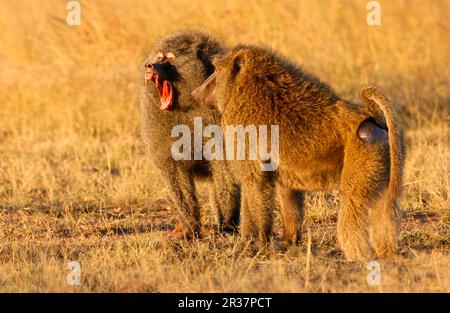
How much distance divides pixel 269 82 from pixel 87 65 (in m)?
5.43

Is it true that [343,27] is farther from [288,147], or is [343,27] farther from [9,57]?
[288,147]

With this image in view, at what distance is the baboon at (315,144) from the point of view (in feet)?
13.7

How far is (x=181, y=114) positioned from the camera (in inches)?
206

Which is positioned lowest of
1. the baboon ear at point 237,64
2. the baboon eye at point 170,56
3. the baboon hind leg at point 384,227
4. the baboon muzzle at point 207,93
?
the baboon hind leg at point 384,227

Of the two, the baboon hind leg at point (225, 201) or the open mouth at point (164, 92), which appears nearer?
the open mouth at point (164, 92)

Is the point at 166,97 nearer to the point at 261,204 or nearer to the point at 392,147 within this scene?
the point at 261,204

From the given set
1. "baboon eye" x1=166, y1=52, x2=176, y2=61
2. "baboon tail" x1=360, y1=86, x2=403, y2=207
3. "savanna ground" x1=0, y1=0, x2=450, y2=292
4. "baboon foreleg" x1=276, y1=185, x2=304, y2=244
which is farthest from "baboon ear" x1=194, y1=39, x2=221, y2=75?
"baboon tail" x1=360, y1=86, x2=403, y2=207

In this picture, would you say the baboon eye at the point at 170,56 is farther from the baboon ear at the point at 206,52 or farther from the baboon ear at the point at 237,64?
the baboon ear at the point at 237,64

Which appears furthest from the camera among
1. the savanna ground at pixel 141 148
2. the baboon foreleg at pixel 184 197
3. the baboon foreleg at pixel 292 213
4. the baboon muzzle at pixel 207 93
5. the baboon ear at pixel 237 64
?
the baboon foreleg at pixel 184 197

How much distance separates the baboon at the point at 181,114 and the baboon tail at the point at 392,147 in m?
1.30

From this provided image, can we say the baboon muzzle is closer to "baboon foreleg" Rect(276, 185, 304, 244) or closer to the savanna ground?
"baboon foreleg" Rect(276, 185, 304, 244)

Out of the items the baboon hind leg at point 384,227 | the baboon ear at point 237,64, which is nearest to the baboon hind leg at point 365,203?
the baboon hind leg at point 384,227

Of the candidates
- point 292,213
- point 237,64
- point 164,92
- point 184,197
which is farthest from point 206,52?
point 292,213
